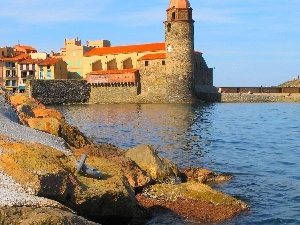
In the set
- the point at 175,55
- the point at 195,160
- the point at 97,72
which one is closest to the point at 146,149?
the point at 195,160

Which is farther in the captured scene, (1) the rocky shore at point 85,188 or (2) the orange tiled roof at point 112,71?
(2) the orange tiled roof at point 112,71

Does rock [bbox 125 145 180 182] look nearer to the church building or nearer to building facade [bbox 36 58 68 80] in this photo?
the church building

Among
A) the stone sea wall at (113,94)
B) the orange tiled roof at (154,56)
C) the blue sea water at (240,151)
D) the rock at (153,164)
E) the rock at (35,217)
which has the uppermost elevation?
the orange tiled roof at (154,56)

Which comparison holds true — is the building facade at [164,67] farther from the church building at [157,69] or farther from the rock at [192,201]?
the rock at [192,201]

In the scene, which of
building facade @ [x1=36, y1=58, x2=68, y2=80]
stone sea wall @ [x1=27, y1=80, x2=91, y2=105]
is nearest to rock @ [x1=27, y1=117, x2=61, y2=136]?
stone sea wall @ [x1=27, y1=80, x2=91, y2=105]

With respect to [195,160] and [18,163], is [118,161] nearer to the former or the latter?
[18,163]

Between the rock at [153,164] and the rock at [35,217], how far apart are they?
5.63m

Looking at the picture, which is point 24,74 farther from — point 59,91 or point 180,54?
point 180,54

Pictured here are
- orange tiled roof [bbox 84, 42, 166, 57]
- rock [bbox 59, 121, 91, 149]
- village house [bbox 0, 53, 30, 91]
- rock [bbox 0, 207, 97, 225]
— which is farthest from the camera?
village house [bbox 0, 53, 30, 91]

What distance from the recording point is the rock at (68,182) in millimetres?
6961

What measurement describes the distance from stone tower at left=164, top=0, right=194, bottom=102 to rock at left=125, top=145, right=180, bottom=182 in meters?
45.4

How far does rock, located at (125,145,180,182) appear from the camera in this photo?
11.5 meters

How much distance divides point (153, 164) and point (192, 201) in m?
2.05

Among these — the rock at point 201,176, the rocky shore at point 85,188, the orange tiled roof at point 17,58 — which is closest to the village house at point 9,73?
the orange tiled roof at point 17,58
